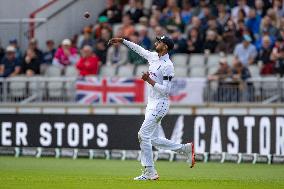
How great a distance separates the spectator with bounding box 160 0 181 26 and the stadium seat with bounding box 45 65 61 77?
3320mm

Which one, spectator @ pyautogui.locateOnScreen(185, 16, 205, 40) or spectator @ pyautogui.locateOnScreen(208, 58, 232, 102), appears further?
spectator @ pyautogui.locateOnScreen(185, 16, 205, 40)

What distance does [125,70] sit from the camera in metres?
28.2

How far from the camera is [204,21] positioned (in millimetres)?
29047

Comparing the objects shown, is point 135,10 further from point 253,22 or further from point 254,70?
point 254,70

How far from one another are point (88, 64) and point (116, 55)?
1.32 meters

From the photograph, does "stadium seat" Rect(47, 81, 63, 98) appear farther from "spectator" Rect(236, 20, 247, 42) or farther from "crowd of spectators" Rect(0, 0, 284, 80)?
"spectator" Rect(236, 20, 247, 42)

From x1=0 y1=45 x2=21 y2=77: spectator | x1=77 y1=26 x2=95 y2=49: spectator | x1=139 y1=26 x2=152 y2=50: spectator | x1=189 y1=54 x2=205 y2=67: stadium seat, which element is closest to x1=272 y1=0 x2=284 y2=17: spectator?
x1=189 y1=54 x2=205 y2=67: stadium seat

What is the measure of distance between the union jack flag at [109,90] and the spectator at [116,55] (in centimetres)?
207

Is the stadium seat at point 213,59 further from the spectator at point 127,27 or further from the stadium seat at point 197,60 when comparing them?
the spectator at point 127,27

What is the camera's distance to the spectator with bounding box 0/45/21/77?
29.9 meters

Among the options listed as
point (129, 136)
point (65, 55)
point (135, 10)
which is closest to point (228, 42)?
point (129, 136)

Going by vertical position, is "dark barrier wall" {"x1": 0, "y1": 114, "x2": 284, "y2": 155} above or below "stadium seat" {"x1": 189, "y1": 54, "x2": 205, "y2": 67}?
below

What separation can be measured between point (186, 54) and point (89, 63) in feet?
8.86

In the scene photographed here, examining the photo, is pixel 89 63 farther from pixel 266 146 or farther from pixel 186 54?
pixel 266 146
